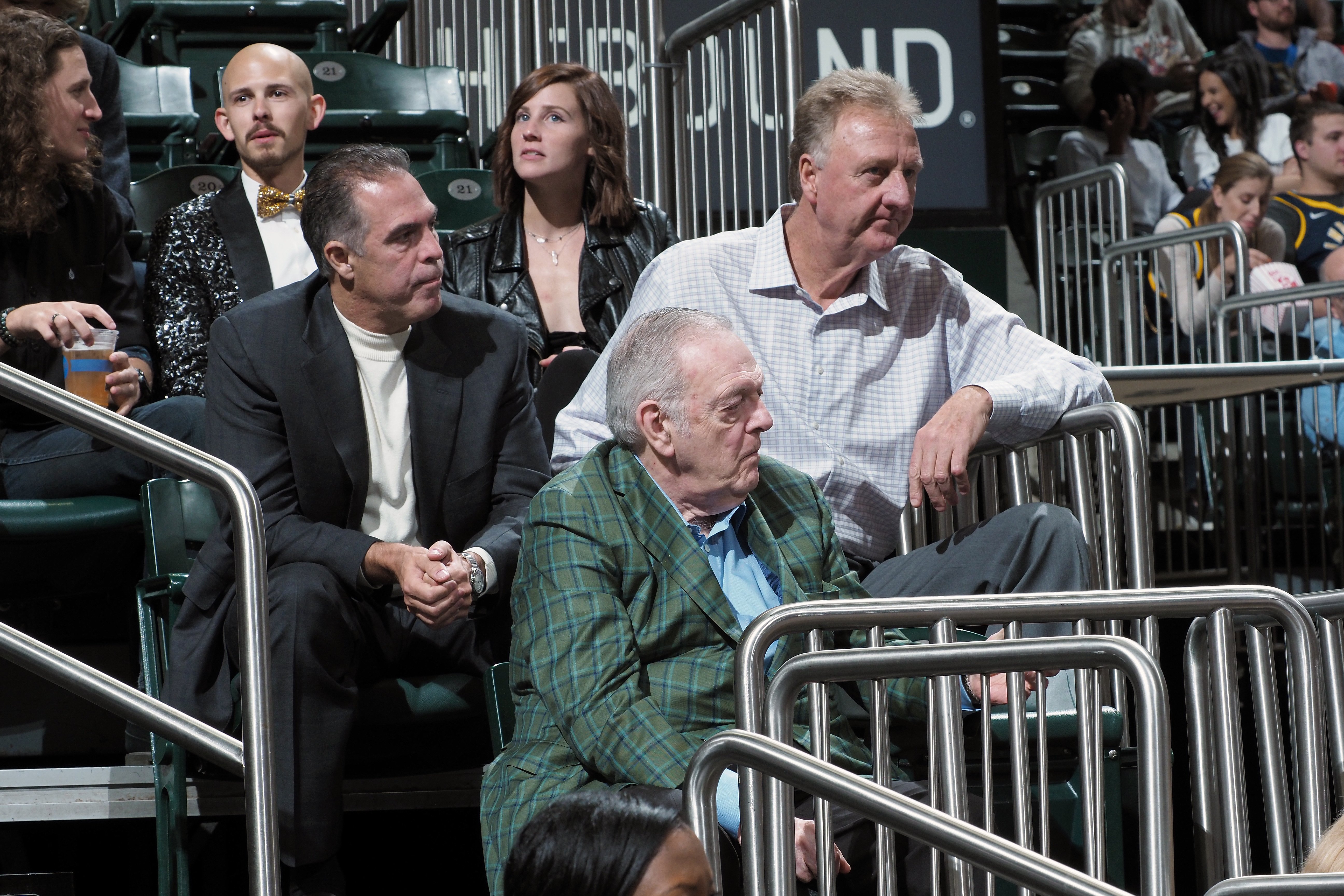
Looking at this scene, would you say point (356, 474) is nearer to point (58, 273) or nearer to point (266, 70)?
point (58, 273)

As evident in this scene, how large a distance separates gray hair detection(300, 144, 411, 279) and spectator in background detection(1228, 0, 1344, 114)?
714 cm

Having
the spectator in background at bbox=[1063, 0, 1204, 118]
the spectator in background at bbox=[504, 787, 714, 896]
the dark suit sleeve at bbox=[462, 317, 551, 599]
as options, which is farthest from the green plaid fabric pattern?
the spectator in background at bbox=[1063, 0, 1204, 118]

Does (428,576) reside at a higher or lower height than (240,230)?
lower

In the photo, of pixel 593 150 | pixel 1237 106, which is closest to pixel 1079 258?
pixel 1237 106

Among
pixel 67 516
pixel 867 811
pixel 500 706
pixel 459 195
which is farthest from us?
pixel 459 195

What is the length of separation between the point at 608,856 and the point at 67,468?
2.32 meters

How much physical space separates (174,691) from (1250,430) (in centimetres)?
382

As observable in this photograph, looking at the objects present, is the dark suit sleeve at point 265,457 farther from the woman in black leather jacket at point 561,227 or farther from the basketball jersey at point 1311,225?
the basketball jersey at point 1311,225

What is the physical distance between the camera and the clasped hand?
3.04 metres

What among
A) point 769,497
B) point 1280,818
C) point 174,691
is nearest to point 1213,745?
point 1280,818

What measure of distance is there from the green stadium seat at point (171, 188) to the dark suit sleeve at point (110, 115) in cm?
20

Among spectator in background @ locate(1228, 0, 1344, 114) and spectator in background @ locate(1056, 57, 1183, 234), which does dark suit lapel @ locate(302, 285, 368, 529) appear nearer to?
spectator in background @ locate(1056, 57, 1183, 234)

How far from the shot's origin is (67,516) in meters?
3.44

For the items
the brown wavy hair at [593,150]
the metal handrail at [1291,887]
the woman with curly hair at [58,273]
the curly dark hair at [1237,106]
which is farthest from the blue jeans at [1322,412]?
the metal handrail at [1291,887]
